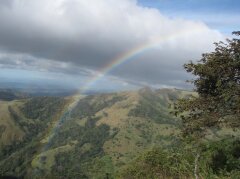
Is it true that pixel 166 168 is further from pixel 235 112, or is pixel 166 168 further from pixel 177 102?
pixel 235 112

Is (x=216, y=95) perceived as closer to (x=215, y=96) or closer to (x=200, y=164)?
(x=215, y=96)

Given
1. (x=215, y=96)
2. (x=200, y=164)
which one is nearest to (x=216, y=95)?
(x=215, y=96)

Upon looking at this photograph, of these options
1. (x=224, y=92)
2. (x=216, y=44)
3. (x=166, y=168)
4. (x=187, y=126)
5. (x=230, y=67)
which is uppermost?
(x=216, y=44)

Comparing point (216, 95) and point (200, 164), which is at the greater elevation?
point (216, 95)

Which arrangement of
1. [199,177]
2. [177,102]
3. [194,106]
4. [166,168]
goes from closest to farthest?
[199,177] < [194,106] < [177,102] < [166,168]

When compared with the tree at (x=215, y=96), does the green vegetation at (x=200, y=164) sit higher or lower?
lower

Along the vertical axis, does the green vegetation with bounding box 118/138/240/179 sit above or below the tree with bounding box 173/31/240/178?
below

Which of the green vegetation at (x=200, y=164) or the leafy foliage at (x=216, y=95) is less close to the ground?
the leafy foliage at (x=216, y=95)

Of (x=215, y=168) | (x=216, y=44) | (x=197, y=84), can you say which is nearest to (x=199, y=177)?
(x=215, y=168)
